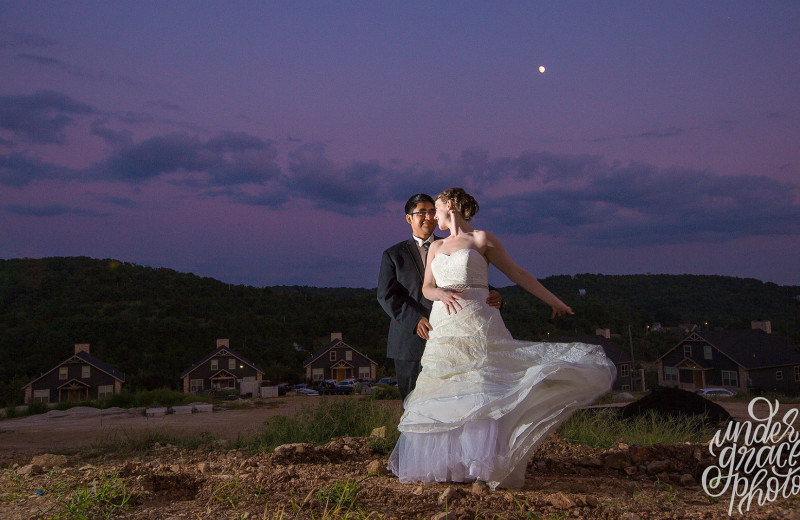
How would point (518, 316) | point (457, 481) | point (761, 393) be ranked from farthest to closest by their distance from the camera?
point (518, 316) < point (761, 393) < point (457, 481)

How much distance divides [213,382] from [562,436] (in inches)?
550

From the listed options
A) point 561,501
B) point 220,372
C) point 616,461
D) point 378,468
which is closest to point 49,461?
point 378,468

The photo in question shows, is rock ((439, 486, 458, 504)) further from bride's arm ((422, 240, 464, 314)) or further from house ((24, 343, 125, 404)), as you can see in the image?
house ((24, 343, 125, 404))

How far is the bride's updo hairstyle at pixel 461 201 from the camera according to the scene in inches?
161

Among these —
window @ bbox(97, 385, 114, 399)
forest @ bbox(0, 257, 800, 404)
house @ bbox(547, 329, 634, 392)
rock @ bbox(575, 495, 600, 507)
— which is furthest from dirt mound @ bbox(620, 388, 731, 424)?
window @ bbox(97, 385, 114, 399)

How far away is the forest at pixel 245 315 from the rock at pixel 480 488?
13.1 m

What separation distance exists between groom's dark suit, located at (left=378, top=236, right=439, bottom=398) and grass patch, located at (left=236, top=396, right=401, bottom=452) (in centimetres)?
137

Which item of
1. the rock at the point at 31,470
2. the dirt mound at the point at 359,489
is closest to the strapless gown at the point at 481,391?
the dirt mound at the point at 359,489

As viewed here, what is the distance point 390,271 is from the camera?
16.8ft

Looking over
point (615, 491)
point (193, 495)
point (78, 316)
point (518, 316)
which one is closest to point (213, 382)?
point (78, 316)

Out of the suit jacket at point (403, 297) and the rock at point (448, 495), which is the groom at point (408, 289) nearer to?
the suit jacket at point (403, 297)

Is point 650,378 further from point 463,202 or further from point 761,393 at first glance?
point 463,202

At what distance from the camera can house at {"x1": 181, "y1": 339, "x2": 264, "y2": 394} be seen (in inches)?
705

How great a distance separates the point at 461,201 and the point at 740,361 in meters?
22.9
